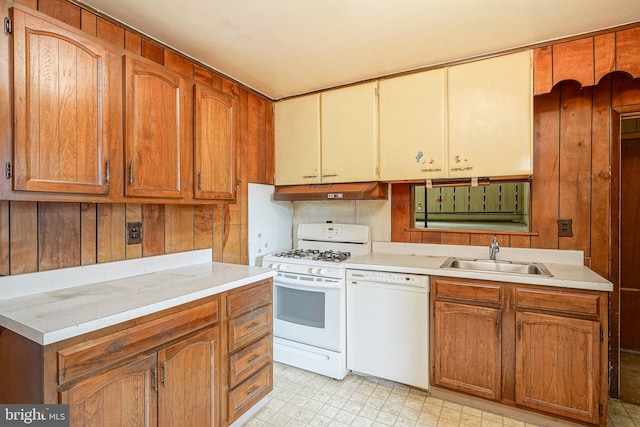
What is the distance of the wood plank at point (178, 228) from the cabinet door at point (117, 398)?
0.93 metres

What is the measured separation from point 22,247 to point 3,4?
1.02 meters

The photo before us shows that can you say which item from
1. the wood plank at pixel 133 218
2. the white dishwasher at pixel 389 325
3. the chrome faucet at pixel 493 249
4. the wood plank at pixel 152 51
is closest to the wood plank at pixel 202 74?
the wood plank at pixel 152 51

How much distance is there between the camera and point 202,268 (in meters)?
2.17

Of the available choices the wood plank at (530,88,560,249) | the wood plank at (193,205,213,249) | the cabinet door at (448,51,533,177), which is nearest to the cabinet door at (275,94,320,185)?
the wood plank at (193,205,213,249)

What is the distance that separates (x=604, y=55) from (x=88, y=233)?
3.20m

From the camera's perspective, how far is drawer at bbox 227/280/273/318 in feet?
5.87

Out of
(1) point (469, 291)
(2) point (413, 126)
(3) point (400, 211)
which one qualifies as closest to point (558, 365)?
(1) point (469, 291)

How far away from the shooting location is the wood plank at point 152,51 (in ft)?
6.49

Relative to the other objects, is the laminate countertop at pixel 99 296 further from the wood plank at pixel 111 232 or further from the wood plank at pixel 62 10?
the wood plank at pixel 62 10

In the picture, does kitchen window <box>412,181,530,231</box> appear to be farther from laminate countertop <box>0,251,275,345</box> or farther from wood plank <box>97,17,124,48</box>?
wood plank <box>97,17,124,48</box>

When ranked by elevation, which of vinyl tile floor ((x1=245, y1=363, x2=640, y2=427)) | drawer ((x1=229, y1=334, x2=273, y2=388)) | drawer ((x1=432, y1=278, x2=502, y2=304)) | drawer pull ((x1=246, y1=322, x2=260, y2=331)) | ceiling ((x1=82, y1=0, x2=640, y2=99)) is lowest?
vinyl tile floor ((x1=245, y1=363, x2=640, y2=427))

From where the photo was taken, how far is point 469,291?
6.72ft

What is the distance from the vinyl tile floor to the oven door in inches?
12.2

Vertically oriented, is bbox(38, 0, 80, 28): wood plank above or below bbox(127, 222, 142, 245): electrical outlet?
above
